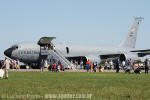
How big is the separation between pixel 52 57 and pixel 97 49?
510 inches

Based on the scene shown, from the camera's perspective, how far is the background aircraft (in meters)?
53.1

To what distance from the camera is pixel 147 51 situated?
65.8 metres

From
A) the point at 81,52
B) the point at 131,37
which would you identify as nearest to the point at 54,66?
the point at 81,52

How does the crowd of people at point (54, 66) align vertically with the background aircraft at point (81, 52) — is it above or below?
below

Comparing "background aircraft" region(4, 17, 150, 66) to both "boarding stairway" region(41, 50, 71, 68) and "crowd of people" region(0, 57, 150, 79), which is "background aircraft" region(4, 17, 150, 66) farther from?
"crowd of people" region(0, 57, 150, 79)

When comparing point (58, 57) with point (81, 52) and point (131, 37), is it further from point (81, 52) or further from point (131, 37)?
point (131, 37)

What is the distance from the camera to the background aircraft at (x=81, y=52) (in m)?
53.1

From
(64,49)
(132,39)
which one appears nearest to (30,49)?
(64,49)

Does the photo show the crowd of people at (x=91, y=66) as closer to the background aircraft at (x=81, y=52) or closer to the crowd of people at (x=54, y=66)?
the crowd of people at (x=54, y=66)

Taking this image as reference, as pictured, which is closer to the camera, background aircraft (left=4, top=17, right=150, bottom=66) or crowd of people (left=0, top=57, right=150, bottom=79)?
crowd of people (left=0, top=57, right=150, bottom=79)

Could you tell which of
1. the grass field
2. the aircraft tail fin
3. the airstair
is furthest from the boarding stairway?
the grass field

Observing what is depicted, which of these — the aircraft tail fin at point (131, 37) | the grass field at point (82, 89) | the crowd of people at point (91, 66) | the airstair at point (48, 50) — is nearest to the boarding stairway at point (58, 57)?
the airstair at point (48, 50)

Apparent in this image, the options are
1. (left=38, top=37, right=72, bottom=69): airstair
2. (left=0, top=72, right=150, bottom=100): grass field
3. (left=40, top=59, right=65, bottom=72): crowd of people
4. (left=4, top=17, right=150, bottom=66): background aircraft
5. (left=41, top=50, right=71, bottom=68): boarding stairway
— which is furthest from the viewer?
(left=4, top=17, right=150, bottom=66): background aircraft

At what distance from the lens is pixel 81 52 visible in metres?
60.4
